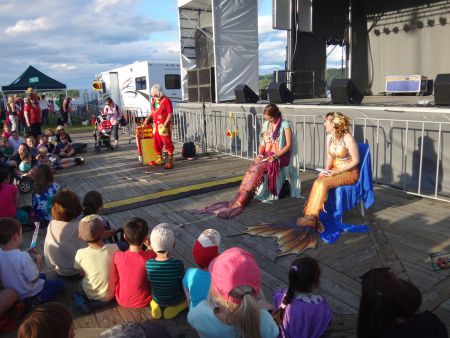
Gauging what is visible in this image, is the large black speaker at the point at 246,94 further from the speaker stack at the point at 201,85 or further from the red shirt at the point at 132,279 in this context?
the red shirt at the point at 132,279

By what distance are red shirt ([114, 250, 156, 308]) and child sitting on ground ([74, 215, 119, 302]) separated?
7 cm

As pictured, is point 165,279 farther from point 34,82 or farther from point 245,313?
point 34,82

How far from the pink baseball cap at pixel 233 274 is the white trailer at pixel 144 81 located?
674 inches

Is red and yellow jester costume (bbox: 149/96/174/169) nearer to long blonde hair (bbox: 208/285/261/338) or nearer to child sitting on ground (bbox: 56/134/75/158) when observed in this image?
child sitting on ground (bbox: 56/134/75/158)

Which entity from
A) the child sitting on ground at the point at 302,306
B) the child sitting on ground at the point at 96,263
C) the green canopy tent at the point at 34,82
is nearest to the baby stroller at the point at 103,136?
the child sitting on ground at the point at 96,263

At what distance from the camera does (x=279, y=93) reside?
864cm

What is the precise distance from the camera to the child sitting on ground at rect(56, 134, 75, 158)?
9562mm

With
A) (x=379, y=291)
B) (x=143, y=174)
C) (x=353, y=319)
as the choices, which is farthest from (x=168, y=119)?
(x=379, y=291)

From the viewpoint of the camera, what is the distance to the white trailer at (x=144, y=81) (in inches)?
791

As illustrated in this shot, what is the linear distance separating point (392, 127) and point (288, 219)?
103 inches

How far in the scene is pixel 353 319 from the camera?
2670 millimetres

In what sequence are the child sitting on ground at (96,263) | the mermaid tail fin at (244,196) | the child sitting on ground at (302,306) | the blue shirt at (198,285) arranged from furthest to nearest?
1. the mermaid tail fin at (244,196)
2. the child sitting on ground at (96,263)
3. the blue shirt at (198,285)
4. the child sitting on ground at (302,306)

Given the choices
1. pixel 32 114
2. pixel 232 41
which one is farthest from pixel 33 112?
pixel 232 41

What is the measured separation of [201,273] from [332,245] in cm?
193
